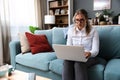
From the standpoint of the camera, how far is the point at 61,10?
5.07 metres

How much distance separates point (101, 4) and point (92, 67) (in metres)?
3.13

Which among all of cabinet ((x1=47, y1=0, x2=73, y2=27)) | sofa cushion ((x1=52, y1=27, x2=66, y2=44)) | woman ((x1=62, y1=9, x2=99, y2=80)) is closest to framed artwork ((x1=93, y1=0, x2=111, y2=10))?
cabinet ((x1=47, y1=0, x2=73, y2=27))

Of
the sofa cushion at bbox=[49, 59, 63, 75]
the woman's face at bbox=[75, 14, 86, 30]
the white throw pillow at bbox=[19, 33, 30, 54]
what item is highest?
the woman's face at bbox=[75, 14, 86, 30]

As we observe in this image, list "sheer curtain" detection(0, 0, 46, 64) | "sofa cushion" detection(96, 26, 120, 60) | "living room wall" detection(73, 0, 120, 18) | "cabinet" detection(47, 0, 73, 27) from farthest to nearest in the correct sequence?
"cabinet" detection(47, 0, 73, 27) < "living room wall" detection(73, 0, 120, 18) < "sheer curtain" detection(0, 0, 46, 64) < "sofa cushion" detection(96, 26, 120, 60)

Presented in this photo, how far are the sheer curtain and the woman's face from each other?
218 centimetres

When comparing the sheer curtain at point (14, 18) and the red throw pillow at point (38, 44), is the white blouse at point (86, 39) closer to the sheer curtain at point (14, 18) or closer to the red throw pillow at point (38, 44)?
the red throw pillow at point (38, 44)

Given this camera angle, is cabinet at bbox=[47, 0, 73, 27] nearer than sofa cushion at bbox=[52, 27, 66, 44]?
No

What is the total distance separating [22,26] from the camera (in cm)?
432

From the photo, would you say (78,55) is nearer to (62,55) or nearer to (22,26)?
(62,55)

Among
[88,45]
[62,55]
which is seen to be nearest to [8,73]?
[62,55]

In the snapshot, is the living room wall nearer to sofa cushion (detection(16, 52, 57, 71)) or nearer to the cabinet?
the cabinet

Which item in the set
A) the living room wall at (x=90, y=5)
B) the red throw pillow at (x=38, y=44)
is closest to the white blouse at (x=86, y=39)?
the red throw pillow at (x=38, y=44)

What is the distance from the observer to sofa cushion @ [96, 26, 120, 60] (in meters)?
2.27

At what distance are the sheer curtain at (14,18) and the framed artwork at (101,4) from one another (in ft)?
5.32
